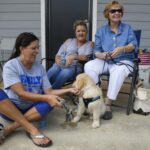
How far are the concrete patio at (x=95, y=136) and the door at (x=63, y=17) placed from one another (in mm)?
2176

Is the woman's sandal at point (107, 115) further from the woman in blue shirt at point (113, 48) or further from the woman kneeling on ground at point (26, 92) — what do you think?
the woman kneeling on ground at point (26, 92)

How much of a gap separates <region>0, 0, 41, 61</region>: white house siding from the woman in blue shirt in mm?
1845

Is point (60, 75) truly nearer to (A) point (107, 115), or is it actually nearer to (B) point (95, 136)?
(A) point (107, 115)

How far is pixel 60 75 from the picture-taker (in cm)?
371

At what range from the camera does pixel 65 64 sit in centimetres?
377

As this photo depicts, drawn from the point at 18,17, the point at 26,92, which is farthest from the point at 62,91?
the point at 18,17

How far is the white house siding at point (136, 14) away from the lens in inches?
200

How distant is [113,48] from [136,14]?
183 centimetres

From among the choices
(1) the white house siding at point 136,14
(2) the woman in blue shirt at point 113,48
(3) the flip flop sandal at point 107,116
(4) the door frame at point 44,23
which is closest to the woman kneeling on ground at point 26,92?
(3) the flip flop sandal at point 107,116

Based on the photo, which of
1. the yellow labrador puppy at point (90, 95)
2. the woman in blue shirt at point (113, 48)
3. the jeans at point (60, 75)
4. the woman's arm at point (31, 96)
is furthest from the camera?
the jeans at point (60, 75)

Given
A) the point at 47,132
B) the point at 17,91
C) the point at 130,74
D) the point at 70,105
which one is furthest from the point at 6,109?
the point at 130,74

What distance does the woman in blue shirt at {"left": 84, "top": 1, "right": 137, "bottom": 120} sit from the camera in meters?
3.41

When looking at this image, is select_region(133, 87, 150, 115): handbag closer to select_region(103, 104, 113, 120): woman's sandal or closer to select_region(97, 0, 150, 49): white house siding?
select_region(103, 104, 113, 120): woman's sandal

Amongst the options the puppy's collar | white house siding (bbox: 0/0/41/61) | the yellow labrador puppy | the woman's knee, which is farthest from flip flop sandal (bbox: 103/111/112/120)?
white house siding (bbox: 0/0/41/61)
